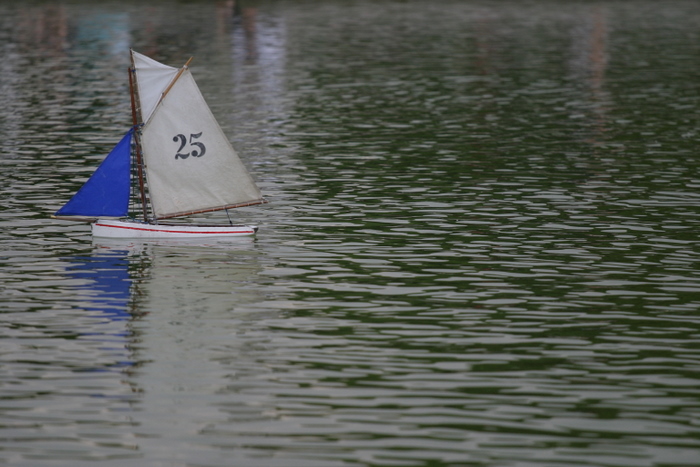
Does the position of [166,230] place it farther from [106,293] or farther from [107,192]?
[106,293]

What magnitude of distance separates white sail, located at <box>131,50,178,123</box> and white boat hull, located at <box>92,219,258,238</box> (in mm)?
3312

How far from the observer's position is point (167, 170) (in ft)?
128

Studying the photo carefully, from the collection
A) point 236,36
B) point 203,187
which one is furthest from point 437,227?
point 236,36

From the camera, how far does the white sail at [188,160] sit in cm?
3866

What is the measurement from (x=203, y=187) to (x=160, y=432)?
706 inches

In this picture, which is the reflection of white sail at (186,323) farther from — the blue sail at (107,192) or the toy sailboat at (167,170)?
the blue sail at (107,192)

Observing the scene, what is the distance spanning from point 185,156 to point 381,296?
10.5 metres

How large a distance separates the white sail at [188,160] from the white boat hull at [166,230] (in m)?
0.85

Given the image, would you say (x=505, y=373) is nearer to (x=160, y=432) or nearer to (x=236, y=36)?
(x=160, y=432)

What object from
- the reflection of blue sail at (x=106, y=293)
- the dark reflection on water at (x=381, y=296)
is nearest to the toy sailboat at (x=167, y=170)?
the dark reflection on water at (x=381, y=296)

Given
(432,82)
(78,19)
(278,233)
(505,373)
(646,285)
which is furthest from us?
(78,19)

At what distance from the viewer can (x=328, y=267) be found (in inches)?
1348

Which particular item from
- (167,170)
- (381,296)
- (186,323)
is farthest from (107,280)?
(381,296)

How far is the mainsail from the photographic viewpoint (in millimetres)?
38469
